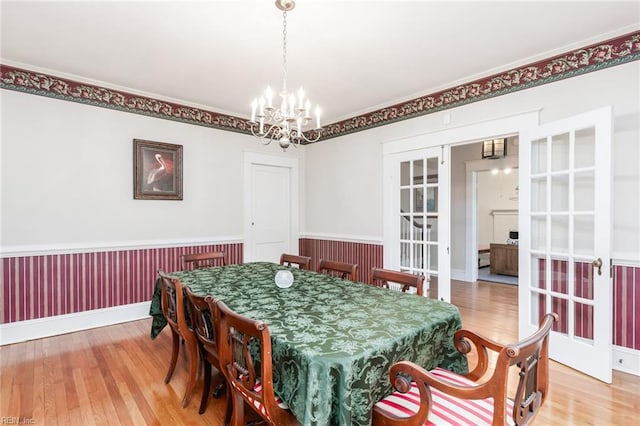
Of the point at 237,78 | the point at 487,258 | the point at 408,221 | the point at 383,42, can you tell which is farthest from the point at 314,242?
the point at 487,258

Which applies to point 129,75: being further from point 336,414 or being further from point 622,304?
point 622,304

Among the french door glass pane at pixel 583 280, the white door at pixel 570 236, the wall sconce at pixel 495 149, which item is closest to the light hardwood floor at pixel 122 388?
the white door at pixel 570 236

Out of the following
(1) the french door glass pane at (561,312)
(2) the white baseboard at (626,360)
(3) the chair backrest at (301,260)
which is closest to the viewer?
(2) the white baseboard at (626,360)

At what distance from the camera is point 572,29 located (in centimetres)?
250

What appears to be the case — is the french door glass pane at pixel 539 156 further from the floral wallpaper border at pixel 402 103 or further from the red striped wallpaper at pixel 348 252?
the red striped wallpaper at pixel 348 252

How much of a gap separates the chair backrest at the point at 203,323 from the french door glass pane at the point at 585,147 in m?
3.06

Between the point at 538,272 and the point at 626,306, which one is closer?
the point at 626,306

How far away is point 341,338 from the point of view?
4.45 ft

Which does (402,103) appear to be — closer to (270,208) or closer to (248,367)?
(270,208)

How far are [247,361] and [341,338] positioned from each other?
16.2 inches

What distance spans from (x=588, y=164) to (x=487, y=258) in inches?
211

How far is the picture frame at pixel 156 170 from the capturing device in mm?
3777

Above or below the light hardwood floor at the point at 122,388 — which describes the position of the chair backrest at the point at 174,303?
above

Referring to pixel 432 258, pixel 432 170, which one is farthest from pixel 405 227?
pixel 432 170
